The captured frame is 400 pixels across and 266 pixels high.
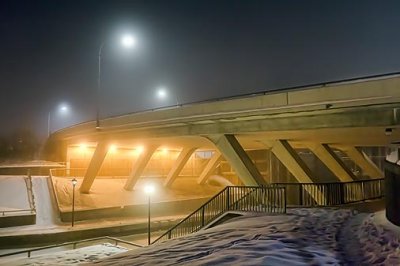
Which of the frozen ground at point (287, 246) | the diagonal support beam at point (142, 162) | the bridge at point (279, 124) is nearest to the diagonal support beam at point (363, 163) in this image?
the bridge at point (279, 124)

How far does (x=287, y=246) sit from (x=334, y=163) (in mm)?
18541

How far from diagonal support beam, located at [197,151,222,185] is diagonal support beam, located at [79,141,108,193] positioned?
472 inches

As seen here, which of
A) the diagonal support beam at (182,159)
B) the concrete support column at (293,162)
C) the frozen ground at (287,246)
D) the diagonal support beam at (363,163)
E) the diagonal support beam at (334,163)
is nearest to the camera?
the frozen ground at (287,246)

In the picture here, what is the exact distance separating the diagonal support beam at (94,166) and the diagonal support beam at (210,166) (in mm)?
11982

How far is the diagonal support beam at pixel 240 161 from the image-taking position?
17.7 meters

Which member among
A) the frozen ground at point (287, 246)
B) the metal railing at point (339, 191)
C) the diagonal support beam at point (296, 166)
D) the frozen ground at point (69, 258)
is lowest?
the frozen ground at point (69, 258)

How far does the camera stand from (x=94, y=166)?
3155 cm

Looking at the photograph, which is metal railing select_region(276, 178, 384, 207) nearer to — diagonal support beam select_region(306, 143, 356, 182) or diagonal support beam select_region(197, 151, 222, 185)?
diagonal support beam select_region(306, 143, 356, 182)

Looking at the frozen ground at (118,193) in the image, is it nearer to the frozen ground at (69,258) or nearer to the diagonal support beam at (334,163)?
Answer: the frozen ground at (69,258)

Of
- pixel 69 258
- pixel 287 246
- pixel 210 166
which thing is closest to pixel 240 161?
pixel 69 258

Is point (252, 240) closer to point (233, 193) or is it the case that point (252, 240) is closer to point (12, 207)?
point (233, 193)

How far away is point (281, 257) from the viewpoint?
24.9ft

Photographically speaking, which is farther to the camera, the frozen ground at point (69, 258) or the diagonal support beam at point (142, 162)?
the diagonal support beam at point (142, 162)

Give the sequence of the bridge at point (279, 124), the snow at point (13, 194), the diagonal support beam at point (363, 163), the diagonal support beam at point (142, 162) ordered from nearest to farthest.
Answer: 1. the bridge at point (279, 124)
2. the snow at point (13, 194)
3. the diagonal support beam at point (363, 163)
4. the diagonal support beam at point (142, 162)
